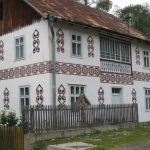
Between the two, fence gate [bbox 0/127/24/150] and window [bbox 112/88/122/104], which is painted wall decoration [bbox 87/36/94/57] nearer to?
window [bbox 112/88/122/104]

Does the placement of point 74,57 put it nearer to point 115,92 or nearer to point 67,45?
point 67,45

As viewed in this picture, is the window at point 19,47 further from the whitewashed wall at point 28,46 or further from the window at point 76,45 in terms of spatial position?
the window at point 76,45

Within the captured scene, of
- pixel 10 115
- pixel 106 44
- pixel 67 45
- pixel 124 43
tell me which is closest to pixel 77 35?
pixel 67 45

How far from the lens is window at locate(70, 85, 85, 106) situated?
2203 cm

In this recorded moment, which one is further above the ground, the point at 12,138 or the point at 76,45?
the point at 76,45

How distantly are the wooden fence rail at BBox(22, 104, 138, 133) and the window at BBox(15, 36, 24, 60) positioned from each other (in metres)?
5.15

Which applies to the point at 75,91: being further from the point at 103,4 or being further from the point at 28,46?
the point at 103,4

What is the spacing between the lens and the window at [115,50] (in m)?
24.8

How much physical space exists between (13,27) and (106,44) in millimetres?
5632

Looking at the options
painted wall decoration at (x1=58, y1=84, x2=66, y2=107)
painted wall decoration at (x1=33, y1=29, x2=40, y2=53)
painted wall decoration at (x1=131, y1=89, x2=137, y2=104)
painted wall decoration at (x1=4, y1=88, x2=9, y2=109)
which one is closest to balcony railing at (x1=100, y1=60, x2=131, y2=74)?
painted wall decoration at (x1=131, y1=89, x2=137, y2=104)

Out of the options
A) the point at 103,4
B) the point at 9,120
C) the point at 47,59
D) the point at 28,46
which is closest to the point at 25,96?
the point at 28,46

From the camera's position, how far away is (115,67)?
2533 cm

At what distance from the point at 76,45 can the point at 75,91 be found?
8.30 ft

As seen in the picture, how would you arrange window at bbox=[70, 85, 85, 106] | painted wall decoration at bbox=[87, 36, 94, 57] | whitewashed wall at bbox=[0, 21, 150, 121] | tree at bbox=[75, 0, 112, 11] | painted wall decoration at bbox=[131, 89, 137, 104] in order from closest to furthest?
Result: whitewashed wall at bbox=[0, 21, 150, 121] → window at bbox=[70, 85, 85, 106] → painted wall decoration at bbox=[87, 36, 94, 57] → painted wall decoration at bbox=[131, 89, 137, 104] → tree at bbox=[75, 0, 112, 11]
